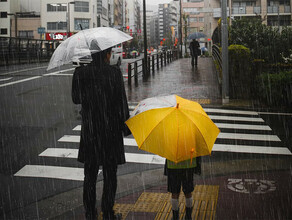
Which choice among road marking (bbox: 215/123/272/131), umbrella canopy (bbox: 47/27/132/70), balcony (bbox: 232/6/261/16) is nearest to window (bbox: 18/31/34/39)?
balcony (bbox: 232/6/261/16)

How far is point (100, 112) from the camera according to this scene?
3.91m

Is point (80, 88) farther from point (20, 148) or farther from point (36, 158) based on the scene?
point (20, 148)

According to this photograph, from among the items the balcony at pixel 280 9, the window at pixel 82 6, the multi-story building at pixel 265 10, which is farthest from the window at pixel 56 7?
the balcony at pixel 280 9

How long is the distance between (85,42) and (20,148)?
15.1 ft

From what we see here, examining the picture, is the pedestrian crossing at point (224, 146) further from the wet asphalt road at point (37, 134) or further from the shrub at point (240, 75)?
the shrub at point (240, 75)

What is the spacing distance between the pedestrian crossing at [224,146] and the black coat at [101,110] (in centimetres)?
233

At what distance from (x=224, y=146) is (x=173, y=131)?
4810 millimetres

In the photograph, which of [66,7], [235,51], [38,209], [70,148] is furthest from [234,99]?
[66,7]

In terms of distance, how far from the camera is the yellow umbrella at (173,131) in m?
3.43

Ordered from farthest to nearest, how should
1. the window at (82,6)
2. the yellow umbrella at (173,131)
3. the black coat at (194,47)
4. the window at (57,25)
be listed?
the window at (82,6)
the window at (57,25)
the black coat at (194,47)
the yellow umbrella at (173,131)

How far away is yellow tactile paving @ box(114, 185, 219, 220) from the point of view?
177 inches

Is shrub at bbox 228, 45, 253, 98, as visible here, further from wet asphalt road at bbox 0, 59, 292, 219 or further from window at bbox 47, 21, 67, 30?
window at bbox 47, 21, 67, 30

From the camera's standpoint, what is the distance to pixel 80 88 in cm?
388

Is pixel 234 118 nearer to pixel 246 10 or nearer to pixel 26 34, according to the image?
pixel 246 10
